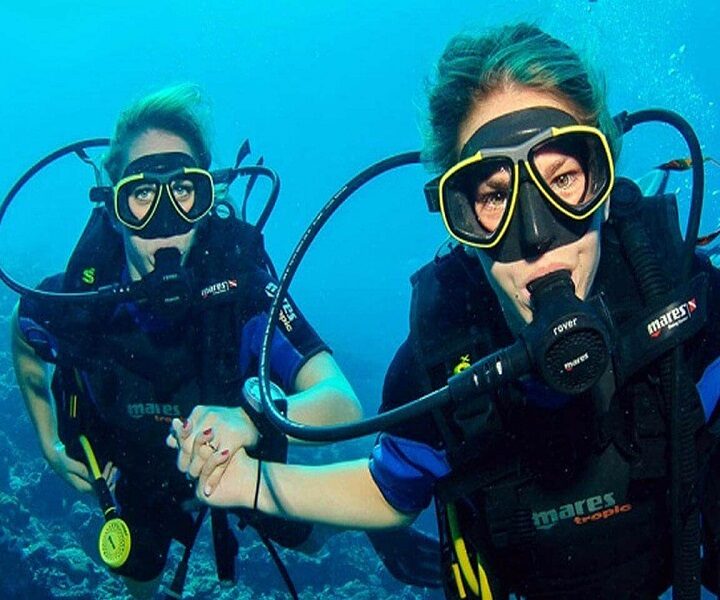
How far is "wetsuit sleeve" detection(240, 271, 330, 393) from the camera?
3.49m

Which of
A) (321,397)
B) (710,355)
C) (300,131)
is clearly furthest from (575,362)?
(300,131)

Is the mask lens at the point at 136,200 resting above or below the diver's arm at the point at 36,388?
above

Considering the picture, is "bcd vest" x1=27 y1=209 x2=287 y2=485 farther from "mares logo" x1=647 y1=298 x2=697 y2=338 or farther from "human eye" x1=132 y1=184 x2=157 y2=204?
"mares logo" x1=647 y1=298 x2=697 y2=338

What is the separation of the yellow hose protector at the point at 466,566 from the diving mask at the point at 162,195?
2.21 metres

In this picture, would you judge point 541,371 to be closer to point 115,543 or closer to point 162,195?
point 162,195

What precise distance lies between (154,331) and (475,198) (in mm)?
2471

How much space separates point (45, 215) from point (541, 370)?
317ft

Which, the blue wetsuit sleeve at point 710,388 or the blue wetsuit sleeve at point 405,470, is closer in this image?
the blue wetsuit sleeve at point 710,388

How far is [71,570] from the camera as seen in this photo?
796cm

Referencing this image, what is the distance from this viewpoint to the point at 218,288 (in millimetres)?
3627

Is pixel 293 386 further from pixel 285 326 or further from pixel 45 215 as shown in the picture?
pixel 45 215

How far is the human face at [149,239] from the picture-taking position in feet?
11.8

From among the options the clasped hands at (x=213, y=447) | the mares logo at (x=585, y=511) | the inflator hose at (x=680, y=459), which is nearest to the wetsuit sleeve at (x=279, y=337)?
the clasped hands at (x=213, y=447)

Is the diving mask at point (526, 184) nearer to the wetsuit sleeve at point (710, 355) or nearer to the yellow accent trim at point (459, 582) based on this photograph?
the wetsuit sleeve at point (710, 355)
